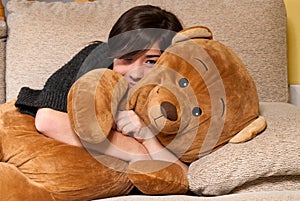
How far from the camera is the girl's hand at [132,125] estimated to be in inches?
40.3

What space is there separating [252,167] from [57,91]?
48cm

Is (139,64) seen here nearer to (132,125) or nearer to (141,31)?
(141,31)

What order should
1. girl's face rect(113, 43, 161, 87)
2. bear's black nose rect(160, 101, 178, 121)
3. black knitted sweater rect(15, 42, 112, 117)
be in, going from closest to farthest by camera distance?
bear's black nose rect(160, 101, 178, 121)
black knitted sweater rect(15, 42, 112, 117)
girl's face rect(113, 43, 161, 87)

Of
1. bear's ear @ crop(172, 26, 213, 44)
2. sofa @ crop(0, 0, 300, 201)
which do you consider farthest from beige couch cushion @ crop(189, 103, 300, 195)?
sofa @ crop(0, 0, 300, 201)

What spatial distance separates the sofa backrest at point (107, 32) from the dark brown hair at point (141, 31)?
241mm

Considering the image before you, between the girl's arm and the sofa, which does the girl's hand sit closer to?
the girl's arm

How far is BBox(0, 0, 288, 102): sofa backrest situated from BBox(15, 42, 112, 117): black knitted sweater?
0.87 ft

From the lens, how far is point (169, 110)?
96 cm

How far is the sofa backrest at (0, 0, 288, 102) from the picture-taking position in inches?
60.1

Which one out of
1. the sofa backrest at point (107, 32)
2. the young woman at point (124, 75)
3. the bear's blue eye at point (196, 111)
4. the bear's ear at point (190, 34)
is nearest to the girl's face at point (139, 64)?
the young woman at point (124, 75)

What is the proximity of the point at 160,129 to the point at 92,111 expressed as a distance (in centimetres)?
14

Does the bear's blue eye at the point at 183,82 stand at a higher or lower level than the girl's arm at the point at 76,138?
higher

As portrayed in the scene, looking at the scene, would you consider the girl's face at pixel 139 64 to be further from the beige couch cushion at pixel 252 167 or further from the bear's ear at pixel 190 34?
the beige couch cushion at pixel 252 167

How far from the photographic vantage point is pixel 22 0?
1634mm
